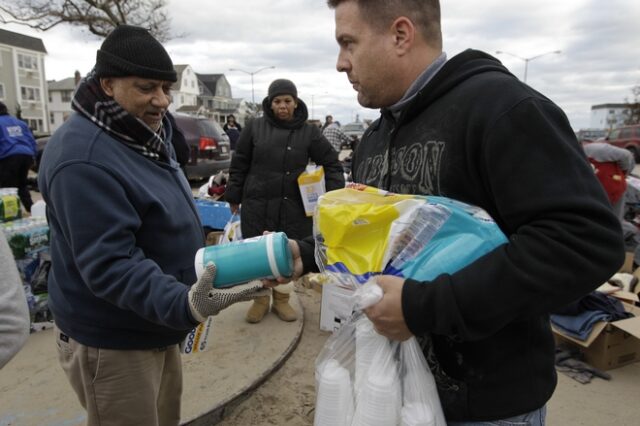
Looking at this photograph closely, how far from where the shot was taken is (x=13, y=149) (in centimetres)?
729

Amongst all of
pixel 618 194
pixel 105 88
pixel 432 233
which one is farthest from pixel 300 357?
pixel 618 194

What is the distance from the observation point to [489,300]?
41.4 inches

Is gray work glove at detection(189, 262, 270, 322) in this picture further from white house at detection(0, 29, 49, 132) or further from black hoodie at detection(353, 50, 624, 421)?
white house at detection(0, 29, 49, 132)

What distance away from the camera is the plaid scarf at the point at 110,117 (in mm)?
1772

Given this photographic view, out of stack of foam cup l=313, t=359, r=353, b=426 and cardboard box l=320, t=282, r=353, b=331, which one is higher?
stack of foam cup l=313, t=359, r=353, b=426

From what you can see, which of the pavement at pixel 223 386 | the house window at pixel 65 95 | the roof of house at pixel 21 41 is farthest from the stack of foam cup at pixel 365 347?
the house window at pixel 65 95

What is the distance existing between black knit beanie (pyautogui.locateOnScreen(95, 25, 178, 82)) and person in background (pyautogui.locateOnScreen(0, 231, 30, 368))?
892 millimetres

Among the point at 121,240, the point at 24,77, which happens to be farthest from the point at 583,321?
the point at 24,77

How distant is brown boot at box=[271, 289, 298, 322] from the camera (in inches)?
173

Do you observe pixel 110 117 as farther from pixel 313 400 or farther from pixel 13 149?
pixel 13 149

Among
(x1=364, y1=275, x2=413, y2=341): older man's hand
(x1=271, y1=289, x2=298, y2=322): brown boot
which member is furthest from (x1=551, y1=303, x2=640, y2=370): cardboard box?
(x1=364, y1=275, x2=413, y2=341): older man's hand

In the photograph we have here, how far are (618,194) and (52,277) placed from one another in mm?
5931

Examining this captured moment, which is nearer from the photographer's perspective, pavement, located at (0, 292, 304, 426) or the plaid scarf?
the plaid scarf

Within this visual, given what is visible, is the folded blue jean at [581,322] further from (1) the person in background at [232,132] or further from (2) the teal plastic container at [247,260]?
(1) the person in background at [232,132]
